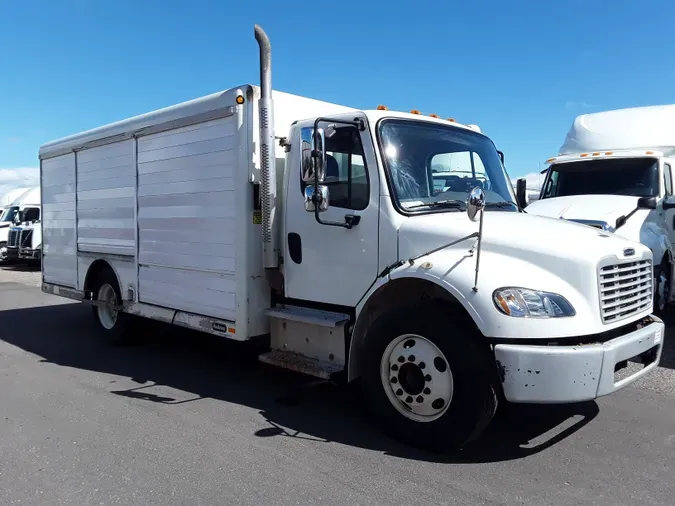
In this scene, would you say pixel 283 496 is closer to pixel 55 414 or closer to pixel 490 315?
pixel 490 315

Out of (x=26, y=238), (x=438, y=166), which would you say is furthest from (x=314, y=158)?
(x=26, y=238)

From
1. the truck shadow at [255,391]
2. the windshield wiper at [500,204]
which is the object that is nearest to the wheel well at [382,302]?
the truck shadow at [255,391]

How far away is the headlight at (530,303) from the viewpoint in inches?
144

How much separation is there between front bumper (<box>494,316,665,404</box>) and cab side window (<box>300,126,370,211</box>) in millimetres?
1668

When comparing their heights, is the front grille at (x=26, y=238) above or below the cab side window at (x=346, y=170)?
below

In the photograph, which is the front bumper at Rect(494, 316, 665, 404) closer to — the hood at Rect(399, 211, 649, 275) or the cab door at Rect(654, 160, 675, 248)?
the hood at Rect(399, 211, 649, 275)

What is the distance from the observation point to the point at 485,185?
17.0 ft

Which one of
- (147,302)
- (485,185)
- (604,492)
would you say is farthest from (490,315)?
(147,302)

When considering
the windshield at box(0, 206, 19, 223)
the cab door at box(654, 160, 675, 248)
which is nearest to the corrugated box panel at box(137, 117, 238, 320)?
the cab door at box(654, 160, 675, 248)

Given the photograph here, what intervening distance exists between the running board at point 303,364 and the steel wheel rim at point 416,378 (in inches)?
24.5

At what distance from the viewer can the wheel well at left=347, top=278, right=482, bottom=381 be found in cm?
449

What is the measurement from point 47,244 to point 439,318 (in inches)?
290

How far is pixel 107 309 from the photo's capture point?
7867 millimetres

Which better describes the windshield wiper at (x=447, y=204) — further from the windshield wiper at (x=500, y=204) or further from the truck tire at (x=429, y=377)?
the truck tire at (x=429, y=377)
